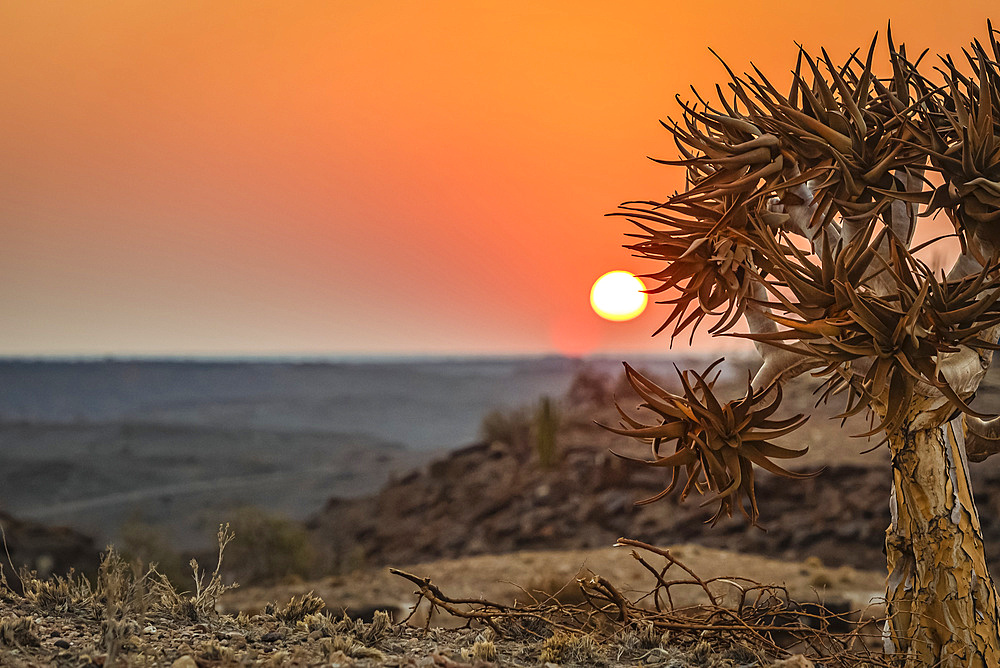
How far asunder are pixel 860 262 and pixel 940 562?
1.89 metres

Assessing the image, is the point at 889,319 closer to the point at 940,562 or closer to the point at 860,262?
the point at 860,262

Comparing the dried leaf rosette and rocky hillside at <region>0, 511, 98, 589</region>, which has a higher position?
the dried leaf rosette

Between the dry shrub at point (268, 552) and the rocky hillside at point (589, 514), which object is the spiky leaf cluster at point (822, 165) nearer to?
the rocky hillside at point (589, 514)

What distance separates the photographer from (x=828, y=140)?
4.22 meters

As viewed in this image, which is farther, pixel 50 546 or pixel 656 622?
pixel 50 546

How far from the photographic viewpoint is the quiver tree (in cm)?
396

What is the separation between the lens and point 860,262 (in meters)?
3.85

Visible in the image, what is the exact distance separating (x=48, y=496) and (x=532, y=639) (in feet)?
111

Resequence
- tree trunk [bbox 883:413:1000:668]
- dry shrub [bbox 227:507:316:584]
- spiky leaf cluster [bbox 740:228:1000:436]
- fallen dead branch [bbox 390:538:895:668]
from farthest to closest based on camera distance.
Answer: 1. dry shrub [bbox 227:507:316:584]
2. tree trunk [bbox 883:413:1000:668]
3. fallen dead branch [bbox 390:538:895:668]
4. spiky leaf cluster [bbox 740:228:1000:436]

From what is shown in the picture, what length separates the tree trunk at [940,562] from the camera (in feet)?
14.6

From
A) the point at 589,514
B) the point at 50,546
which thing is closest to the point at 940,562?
the point at 589,514

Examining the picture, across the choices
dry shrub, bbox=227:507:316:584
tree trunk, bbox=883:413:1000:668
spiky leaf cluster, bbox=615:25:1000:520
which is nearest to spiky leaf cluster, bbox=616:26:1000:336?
spiky leaf cluster, bbox=615:25:1000:520

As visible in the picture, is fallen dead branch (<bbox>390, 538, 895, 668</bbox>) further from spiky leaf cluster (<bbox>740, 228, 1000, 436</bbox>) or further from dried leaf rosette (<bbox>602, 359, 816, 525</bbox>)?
spiky leaf cluster (<bbox>740, 228, 1000, 436</bbox>)

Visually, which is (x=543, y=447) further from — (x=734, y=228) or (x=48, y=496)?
(x=48, y=496)
